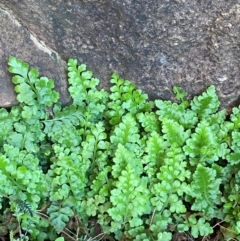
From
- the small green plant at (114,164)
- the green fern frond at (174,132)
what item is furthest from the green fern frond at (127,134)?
the green fern frond at (174,132)

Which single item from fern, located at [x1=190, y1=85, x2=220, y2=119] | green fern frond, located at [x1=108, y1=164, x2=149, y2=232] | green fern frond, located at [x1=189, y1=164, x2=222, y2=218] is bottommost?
green fern frond, located at [x1=108, y1=164, x2=149, y2=232]

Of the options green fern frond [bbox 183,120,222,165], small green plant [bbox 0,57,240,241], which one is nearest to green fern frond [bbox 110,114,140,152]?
small green plant [bbox 0,57,240,241]

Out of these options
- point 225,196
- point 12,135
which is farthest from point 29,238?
point 225,196

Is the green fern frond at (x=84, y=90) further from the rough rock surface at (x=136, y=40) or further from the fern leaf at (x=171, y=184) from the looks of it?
the fern leaf at (x=171, y=184)

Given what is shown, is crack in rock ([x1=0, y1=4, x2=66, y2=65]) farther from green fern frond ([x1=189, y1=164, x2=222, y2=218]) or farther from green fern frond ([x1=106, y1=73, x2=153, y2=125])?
green fern frond ([x1=189, y1=164, x2=222, y2=218])

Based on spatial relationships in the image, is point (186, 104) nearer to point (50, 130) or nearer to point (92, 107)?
point (92, 107)
